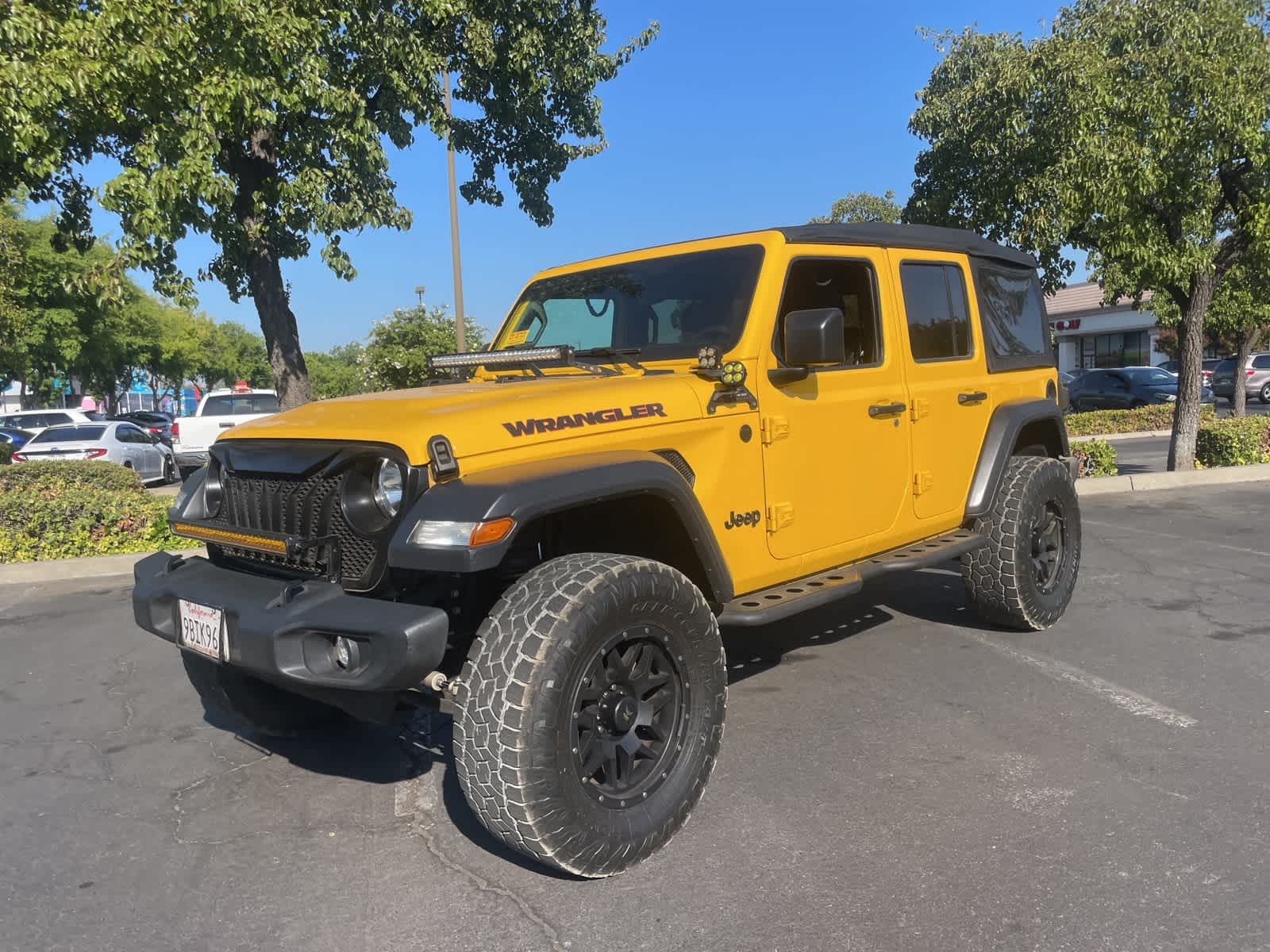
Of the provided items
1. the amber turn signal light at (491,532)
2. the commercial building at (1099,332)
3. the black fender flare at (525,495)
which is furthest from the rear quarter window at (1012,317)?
the commercial building at (1099,332)

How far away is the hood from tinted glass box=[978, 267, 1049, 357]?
8.13ft

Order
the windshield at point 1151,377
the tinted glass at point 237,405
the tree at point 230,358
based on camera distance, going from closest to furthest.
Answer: the tinted glass at point 237,405
the windshield at point 1151,377
the tree at point 230,358

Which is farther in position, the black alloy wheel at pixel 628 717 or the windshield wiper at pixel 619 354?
the windshield wiper at pixel 619 354

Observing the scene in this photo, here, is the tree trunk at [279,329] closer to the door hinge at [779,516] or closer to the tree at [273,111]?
the tree at [273,111]

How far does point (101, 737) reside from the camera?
4219 millimetres

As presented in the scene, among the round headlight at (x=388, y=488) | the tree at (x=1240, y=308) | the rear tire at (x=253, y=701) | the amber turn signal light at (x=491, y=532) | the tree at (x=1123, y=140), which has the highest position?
the tree at (x=1123, y=140)

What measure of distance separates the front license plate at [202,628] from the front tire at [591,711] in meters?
0.86

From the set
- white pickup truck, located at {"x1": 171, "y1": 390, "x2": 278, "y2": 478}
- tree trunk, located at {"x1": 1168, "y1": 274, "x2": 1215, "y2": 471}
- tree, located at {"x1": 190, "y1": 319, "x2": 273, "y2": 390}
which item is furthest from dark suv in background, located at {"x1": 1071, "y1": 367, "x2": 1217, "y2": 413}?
tree, located at {"x1": 190, "y1": 319, "x2": 273, "y2": 390}

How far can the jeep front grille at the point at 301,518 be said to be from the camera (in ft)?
9.46

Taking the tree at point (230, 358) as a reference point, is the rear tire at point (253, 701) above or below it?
below

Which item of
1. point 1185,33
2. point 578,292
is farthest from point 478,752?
point 1185,33

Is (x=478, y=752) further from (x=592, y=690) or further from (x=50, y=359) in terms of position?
(x=50, y=359)

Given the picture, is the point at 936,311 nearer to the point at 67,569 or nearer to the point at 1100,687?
the point at 1100,687

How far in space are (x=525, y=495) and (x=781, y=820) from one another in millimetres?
1487
